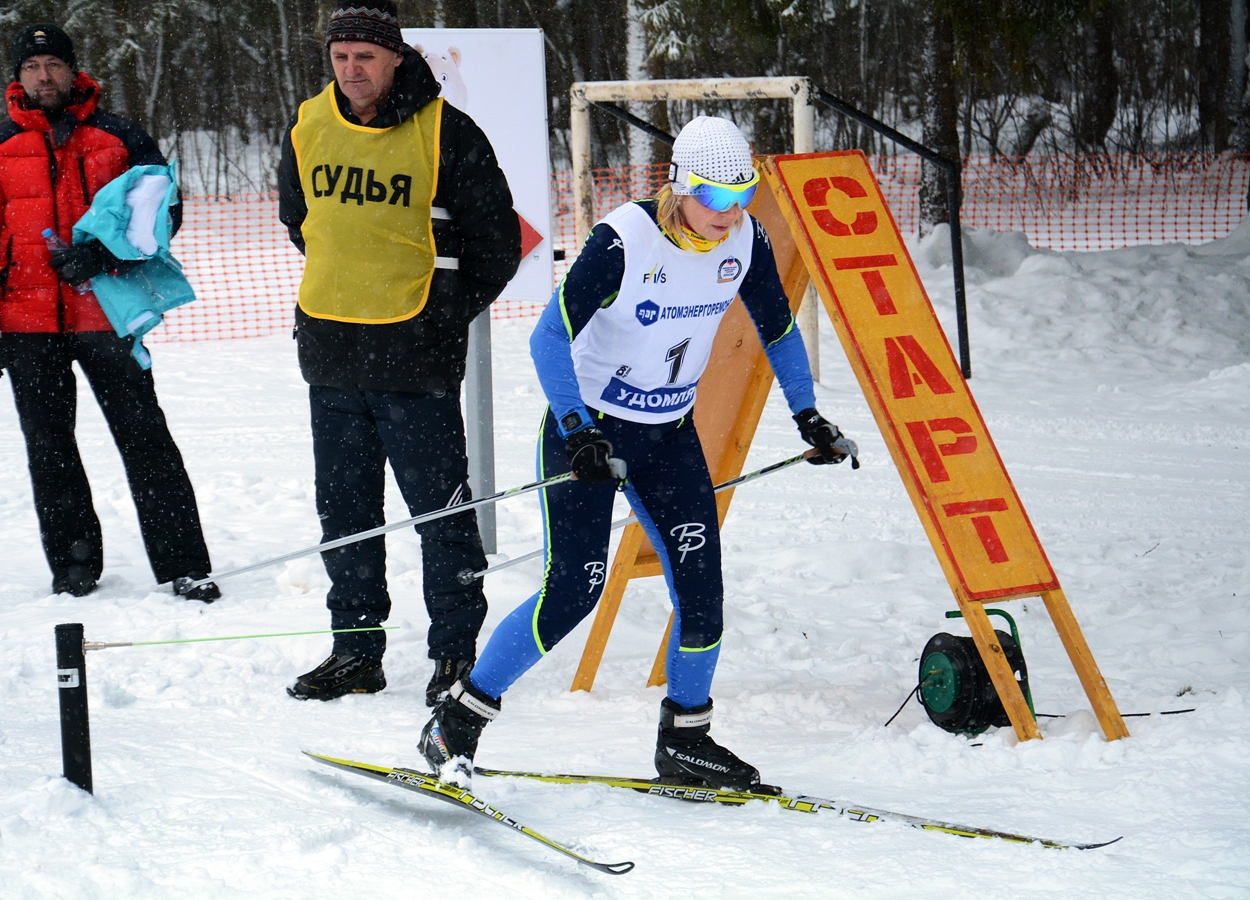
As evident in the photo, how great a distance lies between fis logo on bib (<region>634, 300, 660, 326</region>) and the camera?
306 cm

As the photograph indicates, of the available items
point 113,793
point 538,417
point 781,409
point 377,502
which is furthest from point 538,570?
point 781,409

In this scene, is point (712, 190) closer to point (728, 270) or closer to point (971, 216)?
point (728, 270)

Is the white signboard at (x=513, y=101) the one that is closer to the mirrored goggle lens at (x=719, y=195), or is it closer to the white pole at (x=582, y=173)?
the mirrored goggle lens at (x=719, y=195)

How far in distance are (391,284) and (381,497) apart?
751mm

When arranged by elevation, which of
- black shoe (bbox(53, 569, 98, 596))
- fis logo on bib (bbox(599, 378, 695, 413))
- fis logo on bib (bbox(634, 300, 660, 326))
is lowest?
black shoe (bbox(53, 569, 98, 596))

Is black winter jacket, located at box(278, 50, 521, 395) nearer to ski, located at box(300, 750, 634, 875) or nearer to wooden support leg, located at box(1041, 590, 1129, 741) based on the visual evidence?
ski, located at box(300, 750, 634, 875)

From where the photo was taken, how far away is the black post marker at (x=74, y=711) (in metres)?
2.83

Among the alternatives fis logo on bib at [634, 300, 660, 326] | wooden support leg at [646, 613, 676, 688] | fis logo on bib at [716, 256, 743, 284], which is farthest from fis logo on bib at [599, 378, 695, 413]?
wooden support leg at [646, 613, 676, 688]

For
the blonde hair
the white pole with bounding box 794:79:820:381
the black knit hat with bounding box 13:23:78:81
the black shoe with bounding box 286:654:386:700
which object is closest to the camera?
the blonde hair

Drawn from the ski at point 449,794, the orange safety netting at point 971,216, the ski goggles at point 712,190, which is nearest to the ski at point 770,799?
the ski at point 449,794

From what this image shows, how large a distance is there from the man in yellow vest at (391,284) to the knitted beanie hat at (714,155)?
94 centimetres

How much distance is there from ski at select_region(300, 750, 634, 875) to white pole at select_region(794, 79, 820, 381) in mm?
5789

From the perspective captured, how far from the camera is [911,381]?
12.1ft

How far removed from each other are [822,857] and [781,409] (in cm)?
578
